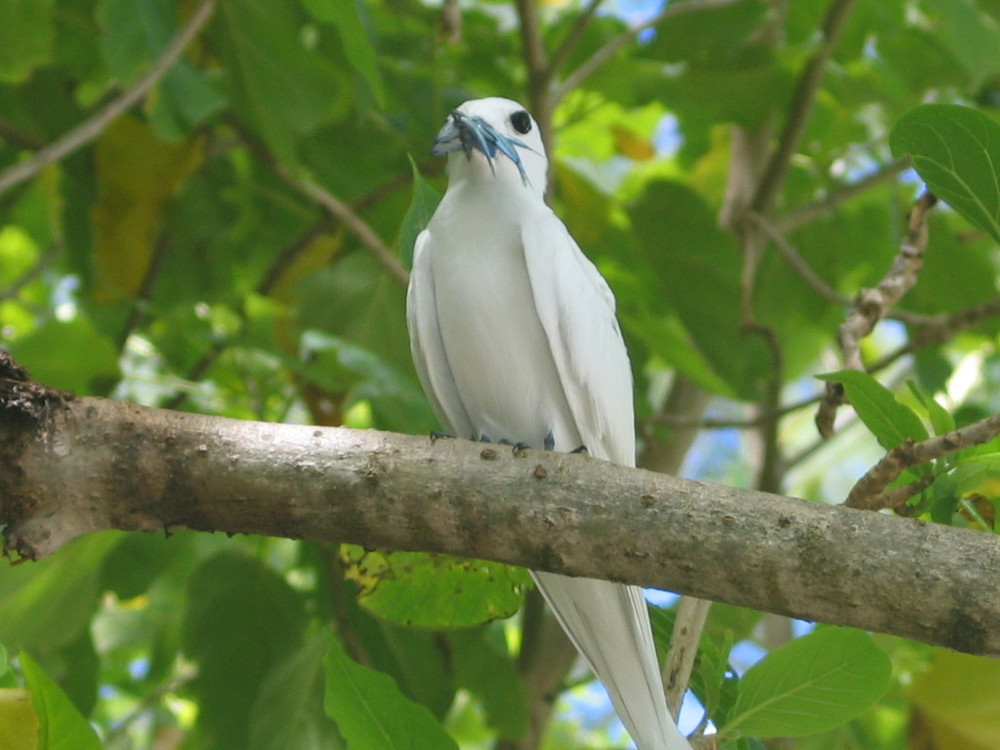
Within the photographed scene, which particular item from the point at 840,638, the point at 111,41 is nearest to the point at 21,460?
the point at 840,638

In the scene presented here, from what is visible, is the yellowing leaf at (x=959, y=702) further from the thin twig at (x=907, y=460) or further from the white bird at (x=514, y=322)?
the white bird at (x=514, y=322)

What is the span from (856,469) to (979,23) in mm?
3457

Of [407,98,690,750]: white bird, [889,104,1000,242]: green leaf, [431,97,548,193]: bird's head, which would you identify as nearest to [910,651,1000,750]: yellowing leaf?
[407,98,690,750]: white bird

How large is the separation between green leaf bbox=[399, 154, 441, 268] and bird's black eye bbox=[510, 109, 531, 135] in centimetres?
23

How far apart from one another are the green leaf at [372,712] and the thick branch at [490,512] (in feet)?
0.63

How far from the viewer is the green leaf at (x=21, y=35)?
2.29 meters

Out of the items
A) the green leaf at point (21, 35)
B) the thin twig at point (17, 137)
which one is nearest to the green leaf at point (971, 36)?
the green leaf at point (21, 35)

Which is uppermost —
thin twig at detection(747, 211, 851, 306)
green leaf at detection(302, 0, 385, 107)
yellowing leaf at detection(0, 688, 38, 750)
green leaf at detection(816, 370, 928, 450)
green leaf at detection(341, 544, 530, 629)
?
thin twig at detection(747, 211, 851, 306)

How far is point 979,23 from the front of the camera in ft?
7.44

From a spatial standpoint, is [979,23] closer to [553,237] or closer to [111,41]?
[553,237]

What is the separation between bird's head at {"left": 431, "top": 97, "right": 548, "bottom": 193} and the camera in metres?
1.63

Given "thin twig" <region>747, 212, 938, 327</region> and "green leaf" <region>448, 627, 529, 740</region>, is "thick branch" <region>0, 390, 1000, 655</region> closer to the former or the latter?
"green leaf" <region>448, 627, 529, 740</region>

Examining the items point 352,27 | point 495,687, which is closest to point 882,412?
point 352,27

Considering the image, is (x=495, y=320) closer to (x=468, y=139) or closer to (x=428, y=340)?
(x=428, y=340)
